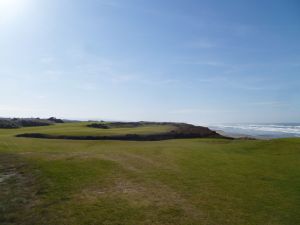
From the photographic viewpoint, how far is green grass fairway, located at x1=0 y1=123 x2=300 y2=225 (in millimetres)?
12141

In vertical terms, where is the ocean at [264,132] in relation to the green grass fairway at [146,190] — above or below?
above

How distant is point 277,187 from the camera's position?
1680 cm

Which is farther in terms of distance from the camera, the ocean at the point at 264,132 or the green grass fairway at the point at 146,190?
the ocean at the point at 264,132

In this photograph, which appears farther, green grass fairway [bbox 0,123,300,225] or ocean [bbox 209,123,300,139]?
ocean [bbox 209,123,300,139]

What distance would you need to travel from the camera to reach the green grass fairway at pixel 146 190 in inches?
478

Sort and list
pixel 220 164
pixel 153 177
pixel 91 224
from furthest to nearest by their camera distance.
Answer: pixel 220 164
pixel 153 177
pixel 91 224

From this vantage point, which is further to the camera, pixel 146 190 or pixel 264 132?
pixel 264 132

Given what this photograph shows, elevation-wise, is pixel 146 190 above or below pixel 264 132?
below

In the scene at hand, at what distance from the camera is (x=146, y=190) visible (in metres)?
15.7

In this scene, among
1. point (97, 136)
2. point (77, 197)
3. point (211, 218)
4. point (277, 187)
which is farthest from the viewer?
point (97, 136)

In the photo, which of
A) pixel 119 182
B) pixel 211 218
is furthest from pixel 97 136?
pixel 211 218

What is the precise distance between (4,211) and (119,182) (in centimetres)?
632

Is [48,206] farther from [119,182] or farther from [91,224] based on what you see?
[119,182]

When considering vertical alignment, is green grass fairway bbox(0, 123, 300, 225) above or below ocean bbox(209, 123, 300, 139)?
below
